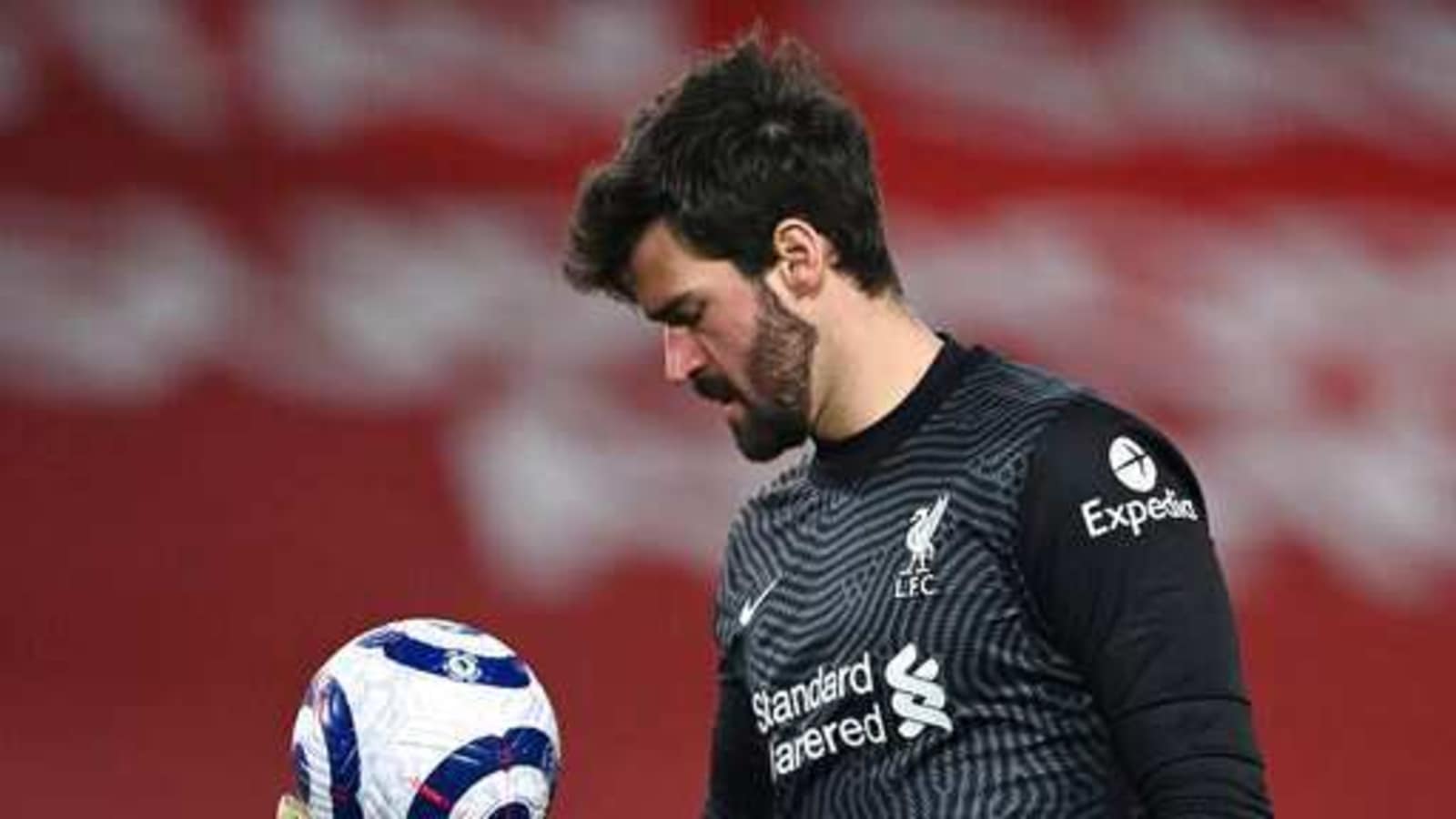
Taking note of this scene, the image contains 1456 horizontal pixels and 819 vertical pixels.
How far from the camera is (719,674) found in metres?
2.19

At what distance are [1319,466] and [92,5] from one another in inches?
65.1

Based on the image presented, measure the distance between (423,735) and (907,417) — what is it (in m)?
0.38

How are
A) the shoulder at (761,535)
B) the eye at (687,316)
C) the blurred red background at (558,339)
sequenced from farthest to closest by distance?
the blurred red background at (558,339)
the shoulder at (761,535)
the eye at (687,316)

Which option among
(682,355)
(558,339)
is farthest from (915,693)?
(558,339)

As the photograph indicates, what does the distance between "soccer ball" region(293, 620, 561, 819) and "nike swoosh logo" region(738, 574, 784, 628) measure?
0.18 meters

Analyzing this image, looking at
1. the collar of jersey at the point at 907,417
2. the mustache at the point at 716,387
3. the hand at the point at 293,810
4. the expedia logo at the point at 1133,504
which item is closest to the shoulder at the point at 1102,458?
the expedia logo at the point at 1133,504

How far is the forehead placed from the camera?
2.00 m

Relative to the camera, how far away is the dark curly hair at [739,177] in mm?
1998

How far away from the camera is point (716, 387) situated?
2.02 m

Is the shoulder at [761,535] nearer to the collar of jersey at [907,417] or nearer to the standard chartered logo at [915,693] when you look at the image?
the collar of jersey at [907,417]

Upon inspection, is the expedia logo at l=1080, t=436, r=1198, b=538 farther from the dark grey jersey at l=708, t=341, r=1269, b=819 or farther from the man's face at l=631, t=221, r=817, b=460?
the man's face at l=631, t=221, r=817, b=460

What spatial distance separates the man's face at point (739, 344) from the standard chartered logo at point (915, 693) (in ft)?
0.57

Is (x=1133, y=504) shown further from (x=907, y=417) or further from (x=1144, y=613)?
(x=907, y=417)

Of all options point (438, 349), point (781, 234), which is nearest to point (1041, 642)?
point (781, 234)
